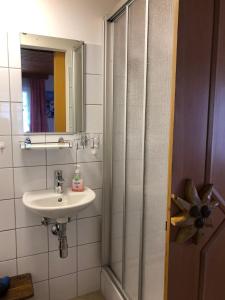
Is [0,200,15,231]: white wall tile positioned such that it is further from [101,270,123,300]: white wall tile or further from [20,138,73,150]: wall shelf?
[101,270,123,300]: white wall tile

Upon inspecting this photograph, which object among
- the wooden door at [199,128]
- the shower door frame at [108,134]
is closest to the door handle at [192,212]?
the wooden door at [199,128]

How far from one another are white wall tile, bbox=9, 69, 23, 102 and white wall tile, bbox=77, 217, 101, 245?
3.40 ft

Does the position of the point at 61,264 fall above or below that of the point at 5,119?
below

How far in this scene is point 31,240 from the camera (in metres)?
1.92

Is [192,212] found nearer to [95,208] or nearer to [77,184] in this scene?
[77,184]

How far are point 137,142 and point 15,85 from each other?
35.3 inches

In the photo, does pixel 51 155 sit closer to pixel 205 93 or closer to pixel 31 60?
pixel 31 60

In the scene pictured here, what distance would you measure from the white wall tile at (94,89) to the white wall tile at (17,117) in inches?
19.4

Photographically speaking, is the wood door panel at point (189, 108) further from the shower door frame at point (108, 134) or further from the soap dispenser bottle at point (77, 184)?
the soap dispenser bottle at point (77, 184)

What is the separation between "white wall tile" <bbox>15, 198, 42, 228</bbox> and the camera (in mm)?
1840

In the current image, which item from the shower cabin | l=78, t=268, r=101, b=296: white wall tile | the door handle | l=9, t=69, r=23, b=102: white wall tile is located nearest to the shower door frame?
the shower cabin

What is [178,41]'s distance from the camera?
1.00 meters

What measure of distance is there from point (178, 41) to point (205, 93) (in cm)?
24

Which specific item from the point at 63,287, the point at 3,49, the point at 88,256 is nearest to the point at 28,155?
the point at 3,49
